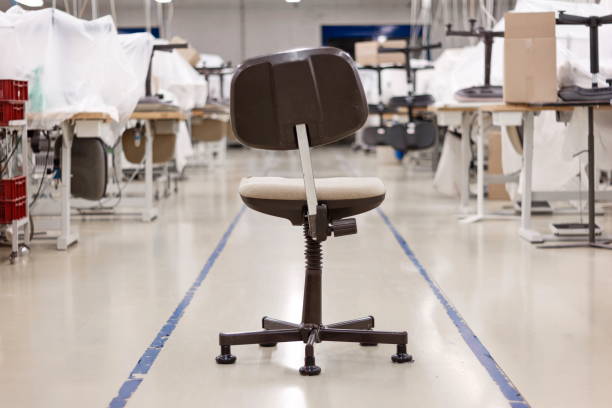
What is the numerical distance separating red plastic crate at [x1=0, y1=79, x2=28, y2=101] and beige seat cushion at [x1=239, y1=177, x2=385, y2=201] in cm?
209

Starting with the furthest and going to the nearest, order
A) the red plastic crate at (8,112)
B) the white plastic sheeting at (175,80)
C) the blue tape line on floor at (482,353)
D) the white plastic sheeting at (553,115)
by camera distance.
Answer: the white plastic sheeting at (175,80) < the white plastic sheeting at (553,115) < the red plastic crate at (8,112) < the blue tape line on floor at (482,353)

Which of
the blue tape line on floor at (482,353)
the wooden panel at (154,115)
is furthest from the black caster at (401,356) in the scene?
the wooden panel at (154,115)

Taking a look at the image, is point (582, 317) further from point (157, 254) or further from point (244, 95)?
point (157, 254)

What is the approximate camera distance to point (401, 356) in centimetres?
248

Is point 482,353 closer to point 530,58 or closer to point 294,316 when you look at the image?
point 294,316

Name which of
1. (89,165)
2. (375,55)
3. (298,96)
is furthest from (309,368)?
(375,55)

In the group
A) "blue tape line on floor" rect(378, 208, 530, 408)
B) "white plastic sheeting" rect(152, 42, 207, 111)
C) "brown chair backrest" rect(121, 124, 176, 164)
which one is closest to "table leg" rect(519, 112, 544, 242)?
"blue tape line on floor" rect(378, 208, 530, 408)

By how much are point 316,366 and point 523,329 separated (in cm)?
89

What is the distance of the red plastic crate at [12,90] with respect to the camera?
402 centimetres

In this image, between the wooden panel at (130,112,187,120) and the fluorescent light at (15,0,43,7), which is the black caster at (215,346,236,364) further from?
the wooden panel at (130,112,187,120)

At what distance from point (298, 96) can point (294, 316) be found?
1.15 m

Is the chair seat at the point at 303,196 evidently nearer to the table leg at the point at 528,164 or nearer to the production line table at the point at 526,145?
the production line table at the point at 526,145

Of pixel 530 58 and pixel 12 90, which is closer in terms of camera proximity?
pixel 12 90

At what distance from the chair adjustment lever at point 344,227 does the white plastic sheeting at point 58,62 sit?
260 centimetres
